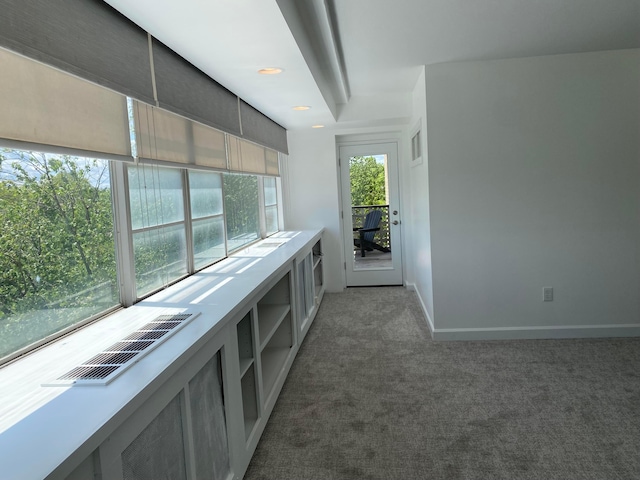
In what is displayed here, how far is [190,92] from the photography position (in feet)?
Result: 9.20

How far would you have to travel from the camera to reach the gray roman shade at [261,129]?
4.07 m

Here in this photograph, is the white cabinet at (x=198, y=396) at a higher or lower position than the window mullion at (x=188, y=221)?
lower

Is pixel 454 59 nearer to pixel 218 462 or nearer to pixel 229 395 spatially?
pixel 229 395

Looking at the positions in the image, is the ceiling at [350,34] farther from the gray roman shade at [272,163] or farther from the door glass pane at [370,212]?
the door glass pane at [370,212]

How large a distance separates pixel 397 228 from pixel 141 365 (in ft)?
16.6

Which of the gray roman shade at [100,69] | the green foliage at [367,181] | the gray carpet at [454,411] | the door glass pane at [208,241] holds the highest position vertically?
the gray roman shade at [100,69]

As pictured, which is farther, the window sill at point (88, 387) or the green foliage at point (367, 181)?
the green foliage at point (367, 181)

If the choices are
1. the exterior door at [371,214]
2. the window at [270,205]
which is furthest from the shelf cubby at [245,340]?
the exterior door at [371,214]

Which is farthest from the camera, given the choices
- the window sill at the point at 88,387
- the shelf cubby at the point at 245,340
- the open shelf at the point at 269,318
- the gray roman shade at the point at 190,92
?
the open shelf at the point at 269,318

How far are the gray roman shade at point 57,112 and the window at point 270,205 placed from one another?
337 cm

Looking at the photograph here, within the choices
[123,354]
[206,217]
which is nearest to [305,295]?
[206,217]

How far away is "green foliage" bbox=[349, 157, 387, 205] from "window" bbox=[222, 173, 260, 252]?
1.65 m

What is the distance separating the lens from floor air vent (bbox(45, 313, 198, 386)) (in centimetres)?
149

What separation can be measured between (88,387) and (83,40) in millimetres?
1273
